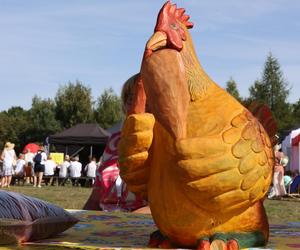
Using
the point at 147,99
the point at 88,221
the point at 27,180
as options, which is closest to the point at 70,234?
the point at 88,221

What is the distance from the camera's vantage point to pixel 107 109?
3061 cm

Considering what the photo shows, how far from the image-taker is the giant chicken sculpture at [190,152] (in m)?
1.82

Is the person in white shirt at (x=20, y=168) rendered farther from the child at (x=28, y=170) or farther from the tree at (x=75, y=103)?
the tree at (x=75, y=103)

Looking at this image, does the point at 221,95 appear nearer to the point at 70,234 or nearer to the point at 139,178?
the point at 139,178

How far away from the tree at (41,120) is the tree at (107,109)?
3028mm

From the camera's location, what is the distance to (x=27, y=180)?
48.8ft

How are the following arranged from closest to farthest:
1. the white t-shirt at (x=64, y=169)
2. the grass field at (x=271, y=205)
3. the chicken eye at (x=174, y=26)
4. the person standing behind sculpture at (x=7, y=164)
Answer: the chicken eye at (x=174, y=26), the grass field at (x=271, y=205), the person standing behind sculpture at (x=7, y=164), the white t-shirt at (x=64, y=169)

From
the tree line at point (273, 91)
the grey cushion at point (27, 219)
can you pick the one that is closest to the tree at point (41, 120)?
the tree line at point (273, 91)

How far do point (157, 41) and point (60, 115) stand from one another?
1211 inches

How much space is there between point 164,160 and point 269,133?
0.57 meters

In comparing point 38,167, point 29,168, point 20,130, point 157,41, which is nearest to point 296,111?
point 20,130

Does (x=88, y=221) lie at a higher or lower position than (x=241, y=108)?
lower

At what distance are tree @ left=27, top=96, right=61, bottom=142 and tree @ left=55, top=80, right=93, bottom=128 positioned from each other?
1.28m

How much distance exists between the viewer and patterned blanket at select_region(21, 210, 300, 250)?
2062mm
